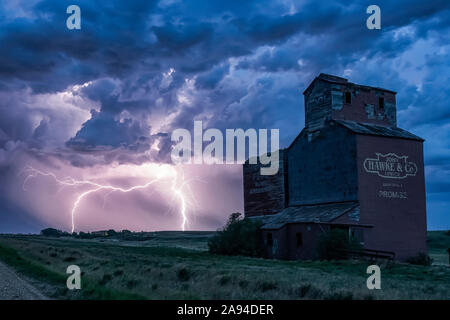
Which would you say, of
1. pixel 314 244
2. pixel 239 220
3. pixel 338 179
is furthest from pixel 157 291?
pixel 239 220

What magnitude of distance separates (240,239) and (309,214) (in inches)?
255

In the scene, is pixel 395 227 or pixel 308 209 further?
pixel 308 209

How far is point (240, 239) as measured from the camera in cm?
3903

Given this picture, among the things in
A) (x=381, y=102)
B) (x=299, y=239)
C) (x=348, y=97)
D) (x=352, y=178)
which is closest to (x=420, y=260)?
(x=352, y=178)

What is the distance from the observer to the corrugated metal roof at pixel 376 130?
3422cm

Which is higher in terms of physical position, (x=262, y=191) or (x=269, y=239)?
(x=262, y=191)

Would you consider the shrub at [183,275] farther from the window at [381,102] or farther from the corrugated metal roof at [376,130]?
the window at [381,102]

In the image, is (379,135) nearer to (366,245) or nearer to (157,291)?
(366,245)

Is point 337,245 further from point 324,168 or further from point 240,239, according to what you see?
point 240,239

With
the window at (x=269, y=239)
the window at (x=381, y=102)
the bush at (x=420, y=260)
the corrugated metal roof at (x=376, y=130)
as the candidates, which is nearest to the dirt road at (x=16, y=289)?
the window at (x=269, y=239)

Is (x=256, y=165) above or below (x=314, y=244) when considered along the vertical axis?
above
